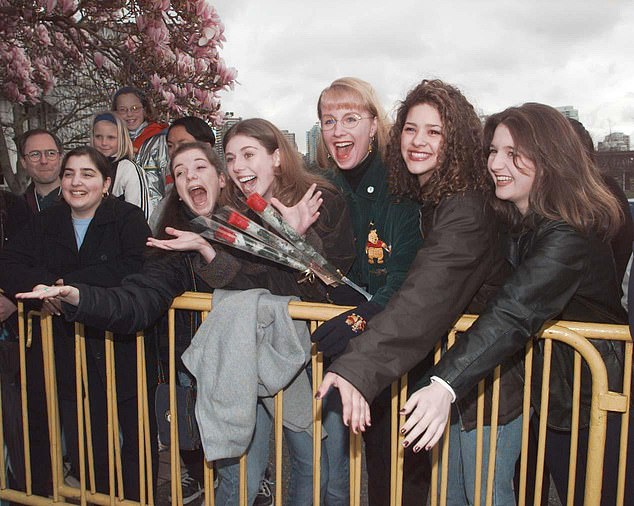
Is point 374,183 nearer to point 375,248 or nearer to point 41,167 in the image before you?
→ point 375,248

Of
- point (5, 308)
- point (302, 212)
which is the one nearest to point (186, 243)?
point (302, 212)

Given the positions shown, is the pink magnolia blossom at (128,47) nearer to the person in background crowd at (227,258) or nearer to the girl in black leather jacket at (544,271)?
the person in background crowd at (227,258)

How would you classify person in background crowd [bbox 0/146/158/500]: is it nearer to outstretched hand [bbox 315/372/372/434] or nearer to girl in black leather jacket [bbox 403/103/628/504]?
outstretched hand [bbox 315/372/372/434]

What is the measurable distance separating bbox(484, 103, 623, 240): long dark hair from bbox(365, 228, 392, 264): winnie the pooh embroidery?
25.6 inches

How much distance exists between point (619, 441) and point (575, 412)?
8.1 inches

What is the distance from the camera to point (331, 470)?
280cm

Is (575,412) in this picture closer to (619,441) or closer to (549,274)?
(619,441)

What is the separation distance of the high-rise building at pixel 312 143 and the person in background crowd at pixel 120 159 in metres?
1.47

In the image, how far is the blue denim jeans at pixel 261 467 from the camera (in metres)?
2.76

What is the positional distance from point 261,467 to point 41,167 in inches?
109

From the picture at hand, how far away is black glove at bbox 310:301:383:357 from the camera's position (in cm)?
228

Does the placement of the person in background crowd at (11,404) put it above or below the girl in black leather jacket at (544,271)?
below

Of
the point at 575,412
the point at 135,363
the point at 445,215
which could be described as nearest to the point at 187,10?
the point at 135,363

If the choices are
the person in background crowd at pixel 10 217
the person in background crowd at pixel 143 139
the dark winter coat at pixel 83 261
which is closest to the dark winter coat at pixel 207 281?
the dark winter coat at pixel 83 261
